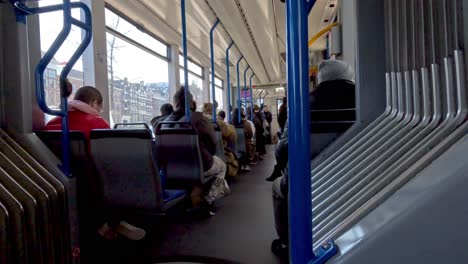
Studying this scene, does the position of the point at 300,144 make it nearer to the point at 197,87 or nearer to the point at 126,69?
the point at 126,69

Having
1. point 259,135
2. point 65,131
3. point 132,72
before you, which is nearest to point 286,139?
point 65,131

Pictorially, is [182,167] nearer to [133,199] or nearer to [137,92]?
[133,199]

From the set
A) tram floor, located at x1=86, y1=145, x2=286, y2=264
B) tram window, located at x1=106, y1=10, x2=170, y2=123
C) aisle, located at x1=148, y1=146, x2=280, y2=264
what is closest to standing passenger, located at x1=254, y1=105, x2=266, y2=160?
tram window, located at x1=106, y1=10, x2=170, y2=123

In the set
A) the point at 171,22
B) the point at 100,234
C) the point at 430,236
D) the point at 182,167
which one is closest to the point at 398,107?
the point at 430,236

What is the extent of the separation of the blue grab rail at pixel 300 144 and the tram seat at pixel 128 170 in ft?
4.26

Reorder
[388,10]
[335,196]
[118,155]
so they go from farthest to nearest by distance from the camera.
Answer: [118,155] < [388,10] < [335,196]

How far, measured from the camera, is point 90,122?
1.98 metres

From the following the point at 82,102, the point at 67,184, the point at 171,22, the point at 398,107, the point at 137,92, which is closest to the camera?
the point at 398,107

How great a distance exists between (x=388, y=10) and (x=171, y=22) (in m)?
4.77

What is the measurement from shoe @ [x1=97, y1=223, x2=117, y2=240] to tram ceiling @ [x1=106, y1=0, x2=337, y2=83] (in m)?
3.08

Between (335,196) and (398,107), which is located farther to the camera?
(398,107)

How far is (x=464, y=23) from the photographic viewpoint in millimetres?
675

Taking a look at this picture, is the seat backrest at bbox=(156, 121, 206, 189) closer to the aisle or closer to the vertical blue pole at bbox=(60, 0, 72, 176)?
the aisle

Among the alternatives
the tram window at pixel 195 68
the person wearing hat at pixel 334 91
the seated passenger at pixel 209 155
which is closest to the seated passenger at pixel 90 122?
the seated passenger at pixel 209 155
